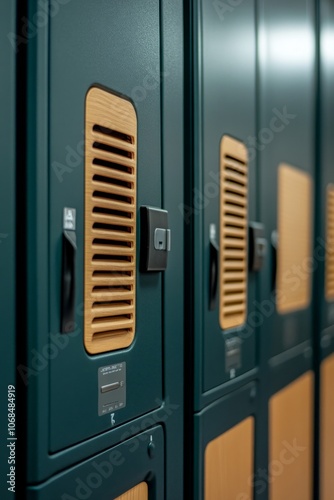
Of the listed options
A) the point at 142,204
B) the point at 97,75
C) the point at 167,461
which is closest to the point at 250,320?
the point at 167,461

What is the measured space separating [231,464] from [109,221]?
99cm

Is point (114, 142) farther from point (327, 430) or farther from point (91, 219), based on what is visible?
point (327, 430)

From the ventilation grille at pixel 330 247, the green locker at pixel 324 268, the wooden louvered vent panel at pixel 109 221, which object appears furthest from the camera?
the ventilation grille at pixel 330 247

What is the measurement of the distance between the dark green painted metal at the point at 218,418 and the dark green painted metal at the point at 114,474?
0.18 m

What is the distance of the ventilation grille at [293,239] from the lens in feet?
7.91

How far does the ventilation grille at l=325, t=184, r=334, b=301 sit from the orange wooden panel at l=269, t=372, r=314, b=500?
Result: 1.75 feet

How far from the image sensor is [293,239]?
2580 mm

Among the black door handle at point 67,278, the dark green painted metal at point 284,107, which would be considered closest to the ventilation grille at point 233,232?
the dark green painted metal at point 284,107

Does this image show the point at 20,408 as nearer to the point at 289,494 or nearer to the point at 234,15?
the point at 234,15

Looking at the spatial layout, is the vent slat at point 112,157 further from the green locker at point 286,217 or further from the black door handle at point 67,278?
Result: the green locker at point 286,217

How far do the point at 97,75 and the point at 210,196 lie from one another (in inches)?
24.1

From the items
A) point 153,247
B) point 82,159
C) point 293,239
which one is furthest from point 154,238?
point 293,239

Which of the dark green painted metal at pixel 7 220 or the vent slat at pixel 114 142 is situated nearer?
the dark green painted metal at pixel 7 220

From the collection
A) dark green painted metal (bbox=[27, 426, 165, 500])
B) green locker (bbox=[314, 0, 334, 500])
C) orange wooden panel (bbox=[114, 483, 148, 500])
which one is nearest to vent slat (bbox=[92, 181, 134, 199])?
dark green painted metal (bbox=[27, 426, 165, 500])
